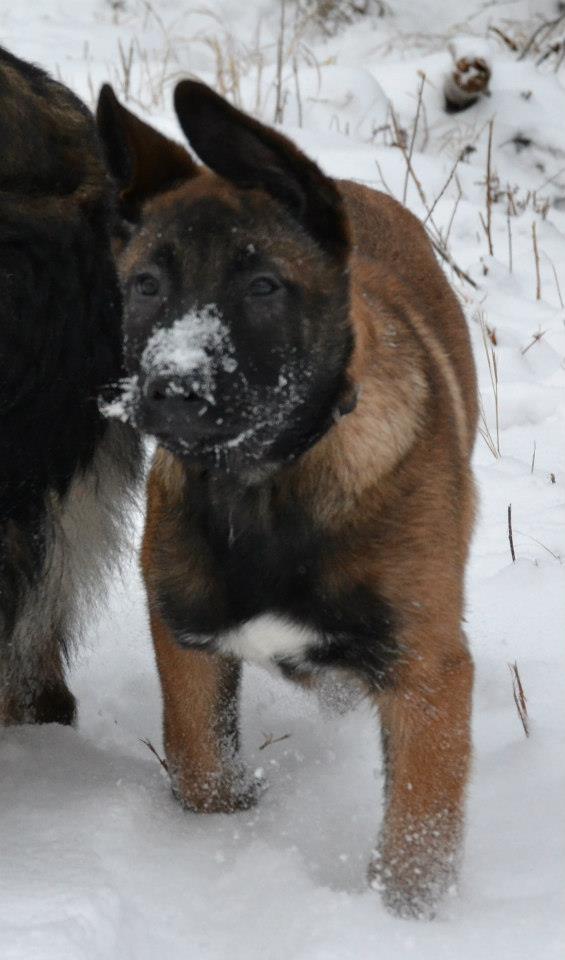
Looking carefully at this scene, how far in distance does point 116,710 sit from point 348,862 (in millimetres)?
940

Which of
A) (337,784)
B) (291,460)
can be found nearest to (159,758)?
(337,784)

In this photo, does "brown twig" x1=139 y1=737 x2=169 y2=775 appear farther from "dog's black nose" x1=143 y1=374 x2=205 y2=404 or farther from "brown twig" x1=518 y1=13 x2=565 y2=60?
"brown twig" x1=518 y1=13 x2=565 y2=60

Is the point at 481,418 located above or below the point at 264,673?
above

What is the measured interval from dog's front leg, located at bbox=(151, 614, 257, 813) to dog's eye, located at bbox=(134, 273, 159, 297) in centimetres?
80

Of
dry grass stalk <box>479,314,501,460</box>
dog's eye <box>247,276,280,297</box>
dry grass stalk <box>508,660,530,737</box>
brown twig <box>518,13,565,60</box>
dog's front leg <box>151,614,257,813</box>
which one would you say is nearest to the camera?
dog's eye <box>247,276,280,297</box>

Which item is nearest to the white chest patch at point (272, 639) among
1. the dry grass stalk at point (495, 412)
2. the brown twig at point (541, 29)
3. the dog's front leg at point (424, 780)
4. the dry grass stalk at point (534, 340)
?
the dog's front leg at point (424, 780)

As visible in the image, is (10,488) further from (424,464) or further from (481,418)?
(481,418)

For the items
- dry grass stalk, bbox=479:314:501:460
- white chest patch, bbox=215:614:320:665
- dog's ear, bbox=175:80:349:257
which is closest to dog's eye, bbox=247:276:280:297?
dog's ear, bbox=175:80:349:257

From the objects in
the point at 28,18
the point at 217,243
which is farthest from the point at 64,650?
the point at 28,18

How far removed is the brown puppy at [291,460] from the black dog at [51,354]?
36 cm

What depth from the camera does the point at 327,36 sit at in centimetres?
940

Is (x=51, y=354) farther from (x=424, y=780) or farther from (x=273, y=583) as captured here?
(x=424, y=780)

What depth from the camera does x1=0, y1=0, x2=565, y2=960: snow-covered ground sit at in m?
2.77

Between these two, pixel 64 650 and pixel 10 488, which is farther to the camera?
pixel 64 650
